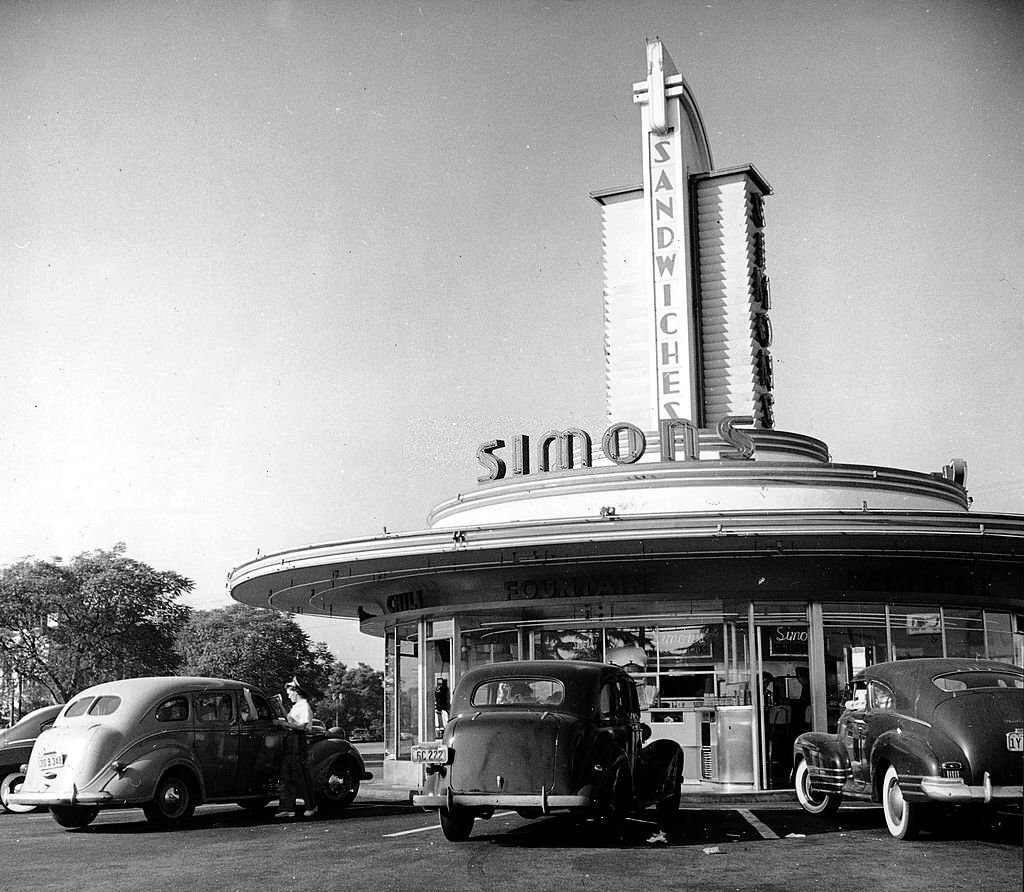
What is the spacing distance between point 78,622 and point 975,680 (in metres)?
32.5

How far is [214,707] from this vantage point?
1670cm

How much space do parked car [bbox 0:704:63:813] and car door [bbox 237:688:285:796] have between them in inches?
174

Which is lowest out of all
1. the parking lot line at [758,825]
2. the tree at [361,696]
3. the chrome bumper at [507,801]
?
the tree at [361,696]

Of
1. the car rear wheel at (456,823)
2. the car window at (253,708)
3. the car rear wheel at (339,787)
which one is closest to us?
the car rear wheel at (456,823)

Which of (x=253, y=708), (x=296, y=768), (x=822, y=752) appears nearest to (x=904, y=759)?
(x=822, y=752)

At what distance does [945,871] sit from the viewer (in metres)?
10.6

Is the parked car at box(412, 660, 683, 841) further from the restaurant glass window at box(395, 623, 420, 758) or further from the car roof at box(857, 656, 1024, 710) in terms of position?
the restaurant glass window at box(395, 623, 420, 758)

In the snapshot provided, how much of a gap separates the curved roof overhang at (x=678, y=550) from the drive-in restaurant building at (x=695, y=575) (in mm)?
38

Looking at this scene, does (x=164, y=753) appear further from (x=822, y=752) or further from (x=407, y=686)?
Result: (x=407, y=686)

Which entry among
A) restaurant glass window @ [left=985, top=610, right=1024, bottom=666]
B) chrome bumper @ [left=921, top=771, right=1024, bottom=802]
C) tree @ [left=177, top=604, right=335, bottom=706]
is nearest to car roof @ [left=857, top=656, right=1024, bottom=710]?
chrome bumper @ [left=921, top=771, right=1024, bottom=802]

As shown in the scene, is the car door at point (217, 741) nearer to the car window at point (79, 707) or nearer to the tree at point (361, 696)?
the car window at point (79, 707)

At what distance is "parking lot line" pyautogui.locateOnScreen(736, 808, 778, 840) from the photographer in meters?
13.8

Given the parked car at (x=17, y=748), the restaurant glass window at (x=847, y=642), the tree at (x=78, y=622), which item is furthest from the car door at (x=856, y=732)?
the tree at (x=78, y=622)

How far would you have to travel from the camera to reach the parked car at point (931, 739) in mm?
11992
